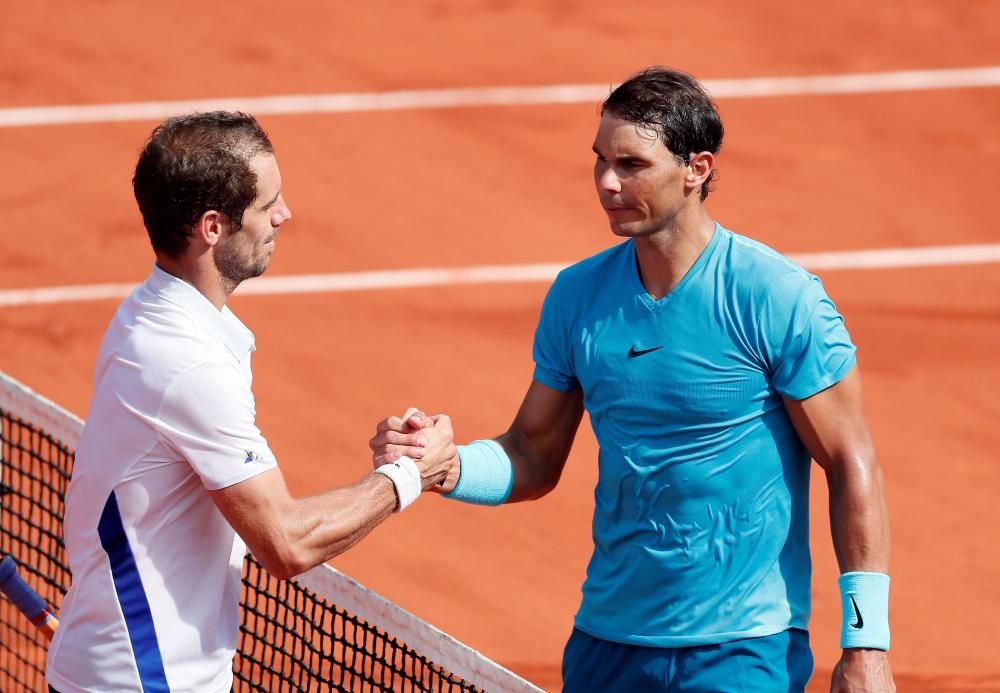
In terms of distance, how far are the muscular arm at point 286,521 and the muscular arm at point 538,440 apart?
0.82 meters

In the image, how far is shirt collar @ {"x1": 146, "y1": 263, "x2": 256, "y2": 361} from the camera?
3.77 metres

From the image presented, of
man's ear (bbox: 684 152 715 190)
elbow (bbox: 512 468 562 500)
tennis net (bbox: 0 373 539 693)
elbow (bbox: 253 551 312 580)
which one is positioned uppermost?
man's ear (bbox: 684 152 715 190)

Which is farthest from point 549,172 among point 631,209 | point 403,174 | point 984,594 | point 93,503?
point 93,503

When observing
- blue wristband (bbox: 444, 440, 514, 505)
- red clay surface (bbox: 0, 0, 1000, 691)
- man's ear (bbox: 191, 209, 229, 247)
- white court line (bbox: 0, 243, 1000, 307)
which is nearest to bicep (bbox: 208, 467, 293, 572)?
man's ear (bbox: 191, 209, 229, 247)

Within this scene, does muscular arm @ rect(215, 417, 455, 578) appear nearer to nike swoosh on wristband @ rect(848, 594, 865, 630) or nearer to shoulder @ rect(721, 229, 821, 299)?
shoulder @ rect(721, 229, 821, 299)

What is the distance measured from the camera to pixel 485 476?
15.3ft

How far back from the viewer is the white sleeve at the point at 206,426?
3635 millimetres

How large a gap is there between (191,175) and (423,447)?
3.90ft

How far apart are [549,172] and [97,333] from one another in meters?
3.85

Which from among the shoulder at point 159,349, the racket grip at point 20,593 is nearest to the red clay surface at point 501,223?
the racket grip at point 20,593

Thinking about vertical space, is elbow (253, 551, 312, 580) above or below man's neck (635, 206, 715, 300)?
below

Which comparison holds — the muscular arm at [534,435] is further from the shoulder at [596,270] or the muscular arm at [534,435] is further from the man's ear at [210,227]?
the man's ear at [210,227]

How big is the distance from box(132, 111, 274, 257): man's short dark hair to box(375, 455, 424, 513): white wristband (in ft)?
2.79

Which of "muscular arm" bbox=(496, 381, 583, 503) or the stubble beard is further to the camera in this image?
"muscular arm" bbox=(496, 381, 583, 503)
